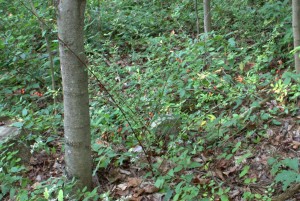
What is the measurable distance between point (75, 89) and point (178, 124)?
141 centimetres

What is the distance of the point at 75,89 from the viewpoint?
118 inches

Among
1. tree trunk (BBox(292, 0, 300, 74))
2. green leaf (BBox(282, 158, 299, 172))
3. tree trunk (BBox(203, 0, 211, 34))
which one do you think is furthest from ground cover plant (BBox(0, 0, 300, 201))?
tree trunk (BBox(203, 0, 211, 34))

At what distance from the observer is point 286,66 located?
5.16 meters

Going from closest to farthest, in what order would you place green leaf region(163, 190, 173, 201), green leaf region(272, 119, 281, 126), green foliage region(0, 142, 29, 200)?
green leaf region(163, 190, 173, 201)
green foliage region(0, 142, 29, 200)
green leaf region(272, 119, 281, 126)

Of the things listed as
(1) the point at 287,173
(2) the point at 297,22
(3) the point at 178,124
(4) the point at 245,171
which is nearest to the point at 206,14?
(2) the point at 297,22

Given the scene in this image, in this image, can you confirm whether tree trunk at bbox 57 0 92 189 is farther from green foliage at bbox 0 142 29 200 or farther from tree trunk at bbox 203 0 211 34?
tree trunk at bbox 203 0 211 34

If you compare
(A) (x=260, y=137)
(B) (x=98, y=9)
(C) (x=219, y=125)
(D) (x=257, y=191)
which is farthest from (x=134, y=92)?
(B) (x=98, y=9)

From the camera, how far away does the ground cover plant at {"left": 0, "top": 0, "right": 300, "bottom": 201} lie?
3176mm

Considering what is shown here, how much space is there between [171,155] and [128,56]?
375 cm

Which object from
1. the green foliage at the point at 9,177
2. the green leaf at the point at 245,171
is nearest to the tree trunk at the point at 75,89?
the green foliage at the point at 9,177

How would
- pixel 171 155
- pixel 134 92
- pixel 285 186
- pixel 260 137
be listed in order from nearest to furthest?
pixel 285 186 < pixel 171 155 < pixel 260 137 < pixel 134 92

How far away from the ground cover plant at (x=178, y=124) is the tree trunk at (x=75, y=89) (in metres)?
0.15

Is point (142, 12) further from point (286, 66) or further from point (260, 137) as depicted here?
point (260, 137)

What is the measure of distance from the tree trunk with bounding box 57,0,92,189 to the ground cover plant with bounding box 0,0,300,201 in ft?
0.50
